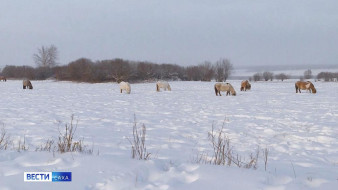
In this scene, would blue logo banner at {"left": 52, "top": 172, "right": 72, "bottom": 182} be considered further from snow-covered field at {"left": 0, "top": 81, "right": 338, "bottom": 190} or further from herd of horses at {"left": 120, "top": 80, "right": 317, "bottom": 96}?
herd of horses at {"left": 120, "top": 80, "right": 317, "bottom": 96}

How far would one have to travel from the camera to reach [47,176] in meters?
2.99

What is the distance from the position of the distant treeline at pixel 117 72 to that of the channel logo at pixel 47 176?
46.1 m

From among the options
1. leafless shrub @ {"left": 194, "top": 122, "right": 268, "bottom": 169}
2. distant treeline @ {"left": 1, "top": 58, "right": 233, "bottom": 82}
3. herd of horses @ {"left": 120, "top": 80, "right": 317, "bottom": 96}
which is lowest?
leafless shrub @ {"left": 194, "top": 122, "right": 268, "bottom": 169}

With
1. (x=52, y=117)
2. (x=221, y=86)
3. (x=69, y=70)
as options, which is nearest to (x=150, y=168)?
(x=52, y=117)

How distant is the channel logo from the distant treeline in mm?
46146

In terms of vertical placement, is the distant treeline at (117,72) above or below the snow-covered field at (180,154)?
above

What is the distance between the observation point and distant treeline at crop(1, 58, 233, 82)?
5106 cm

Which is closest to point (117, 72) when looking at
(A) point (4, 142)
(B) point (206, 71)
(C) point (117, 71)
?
(C) point (117, 71)

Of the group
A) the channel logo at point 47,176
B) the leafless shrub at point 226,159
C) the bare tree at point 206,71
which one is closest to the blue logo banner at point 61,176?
the channel logo at point 47,176

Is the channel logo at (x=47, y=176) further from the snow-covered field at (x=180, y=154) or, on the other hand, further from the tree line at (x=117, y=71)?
the tree line at (x=117, y=71)

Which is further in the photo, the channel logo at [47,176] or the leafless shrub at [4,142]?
the leafless shrub at [4,142]

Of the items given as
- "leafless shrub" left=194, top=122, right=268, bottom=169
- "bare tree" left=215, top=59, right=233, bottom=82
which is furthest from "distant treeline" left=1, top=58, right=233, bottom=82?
"leafless shrub" left=194, top=122, right=268, bottom=169

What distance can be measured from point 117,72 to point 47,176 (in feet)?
157

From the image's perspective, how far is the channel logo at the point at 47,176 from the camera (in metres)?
2.90
